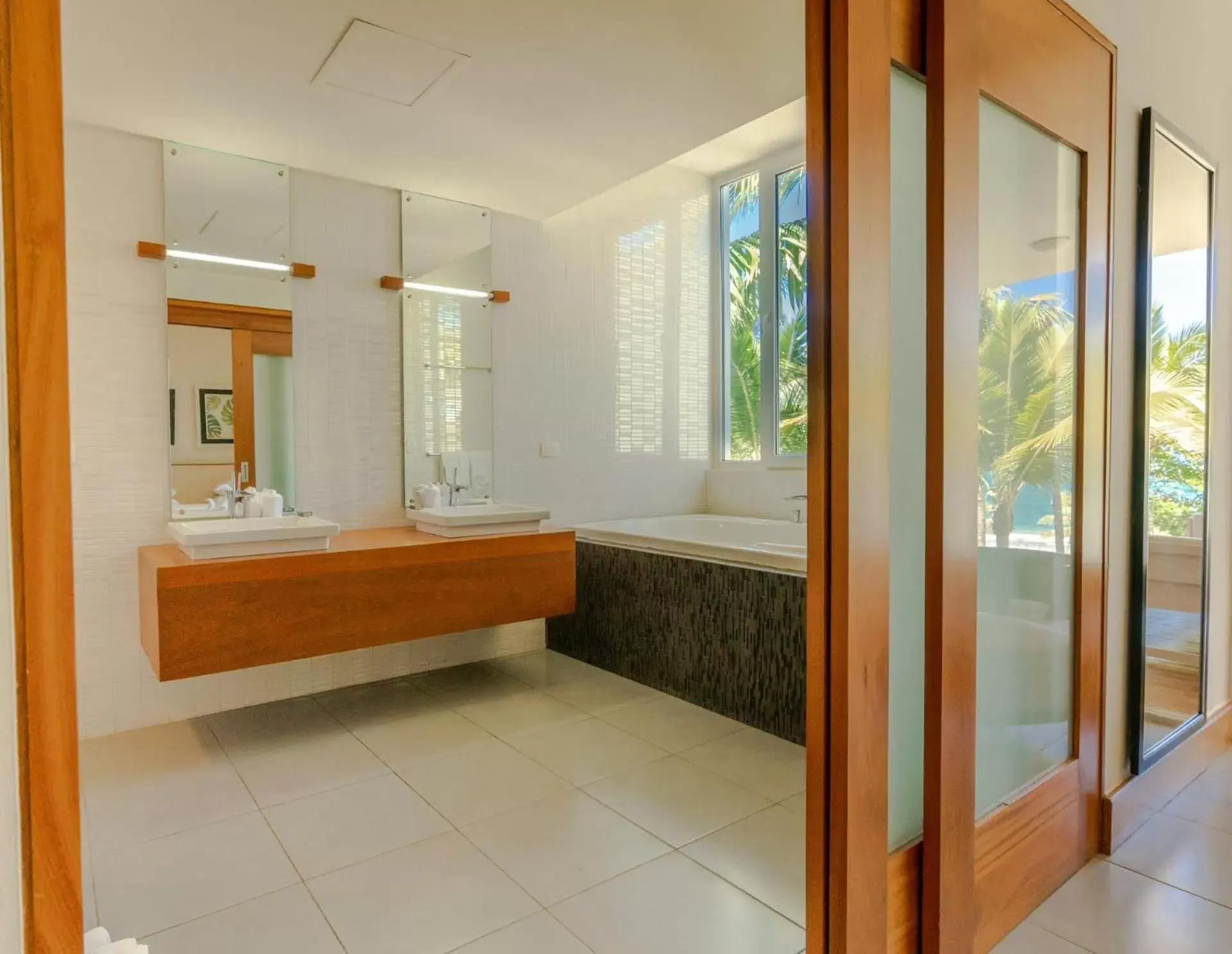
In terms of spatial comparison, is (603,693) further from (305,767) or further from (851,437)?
(851,437)

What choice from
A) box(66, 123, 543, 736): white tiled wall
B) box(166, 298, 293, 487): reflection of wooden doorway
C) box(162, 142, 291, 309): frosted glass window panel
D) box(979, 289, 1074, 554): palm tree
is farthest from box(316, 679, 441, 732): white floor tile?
box(979, 289, 1074, 554): palm tree

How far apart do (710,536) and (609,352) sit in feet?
3.95

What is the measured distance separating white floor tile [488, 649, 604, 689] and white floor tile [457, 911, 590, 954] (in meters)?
1.73

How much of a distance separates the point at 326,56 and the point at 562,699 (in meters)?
2.50

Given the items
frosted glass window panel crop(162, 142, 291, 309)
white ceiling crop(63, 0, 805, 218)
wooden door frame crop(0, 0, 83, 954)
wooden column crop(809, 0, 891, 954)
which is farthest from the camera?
frosted glass window panel crop(162, 142, 291, 309)

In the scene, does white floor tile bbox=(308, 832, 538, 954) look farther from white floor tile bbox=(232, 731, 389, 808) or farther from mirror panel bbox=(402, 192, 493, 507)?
mirror panel bbox=(402, 192, 493, 507)

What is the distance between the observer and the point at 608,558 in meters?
3.70

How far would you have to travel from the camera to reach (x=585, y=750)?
8.94 feet

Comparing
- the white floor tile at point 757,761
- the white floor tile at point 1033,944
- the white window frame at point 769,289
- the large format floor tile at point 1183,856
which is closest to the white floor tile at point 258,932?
the white floor tile at point 757,761

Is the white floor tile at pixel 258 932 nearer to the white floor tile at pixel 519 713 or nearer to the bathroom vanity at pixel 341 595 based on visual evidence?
the bathroom vanity at pixel 341 595

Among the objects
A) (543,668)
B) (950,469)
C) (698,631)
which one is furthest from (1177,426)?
(543,668)

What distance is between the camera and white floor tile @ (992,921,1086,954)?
5.35ft

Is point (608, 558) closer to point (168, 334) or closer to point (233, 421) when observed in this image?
point (233, 421)

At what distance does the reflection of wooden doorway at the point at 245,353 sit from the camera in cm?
308
